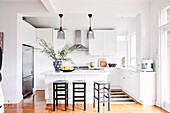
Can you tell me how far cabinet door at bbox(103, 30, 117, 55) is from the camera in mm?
6840

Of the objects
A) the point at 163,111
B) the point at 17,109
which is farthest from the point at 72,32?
the point at 163,111

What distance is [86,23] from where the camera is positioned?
6.75 m

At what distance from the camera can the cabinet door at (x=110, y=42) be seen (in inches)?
269

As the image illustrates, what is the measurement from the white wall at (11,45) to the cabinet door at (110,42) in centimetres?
299

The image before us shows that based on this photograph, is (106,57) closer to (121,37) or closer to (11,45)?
(121,37)

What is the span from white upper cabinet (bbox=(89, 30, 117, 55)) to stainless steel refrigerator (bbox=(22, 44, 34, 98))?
2361 millimetres

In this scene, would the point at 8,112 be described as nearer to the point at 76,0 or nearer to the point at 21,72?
the point at 21,72

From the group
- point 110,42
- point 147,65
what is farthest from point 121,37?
point 147,65

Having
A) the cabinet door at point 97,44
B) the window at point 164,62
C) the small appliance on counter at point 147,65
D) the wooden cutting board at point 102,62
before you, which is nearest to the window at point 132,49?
the wooden cutting board at point 102,62

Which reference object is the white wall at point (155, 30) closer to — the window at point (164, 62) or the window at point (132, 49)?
the window at point (164, 62)

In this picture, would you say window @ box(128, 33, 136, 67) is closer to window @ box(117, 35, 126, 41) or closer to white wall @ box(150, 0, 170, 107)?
window @ box(117, 35, 126, 41)

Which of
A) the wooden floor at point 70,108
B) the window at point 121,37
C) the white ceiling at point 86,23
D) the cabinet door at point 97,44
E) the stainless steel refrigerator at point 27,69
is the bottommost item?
the wooden floor at point 70,108

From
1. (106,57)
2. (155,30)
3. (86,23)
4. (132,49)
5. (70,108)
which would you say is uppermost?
(86,23)

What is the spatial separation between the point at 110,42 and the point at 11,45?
12.5 ft
